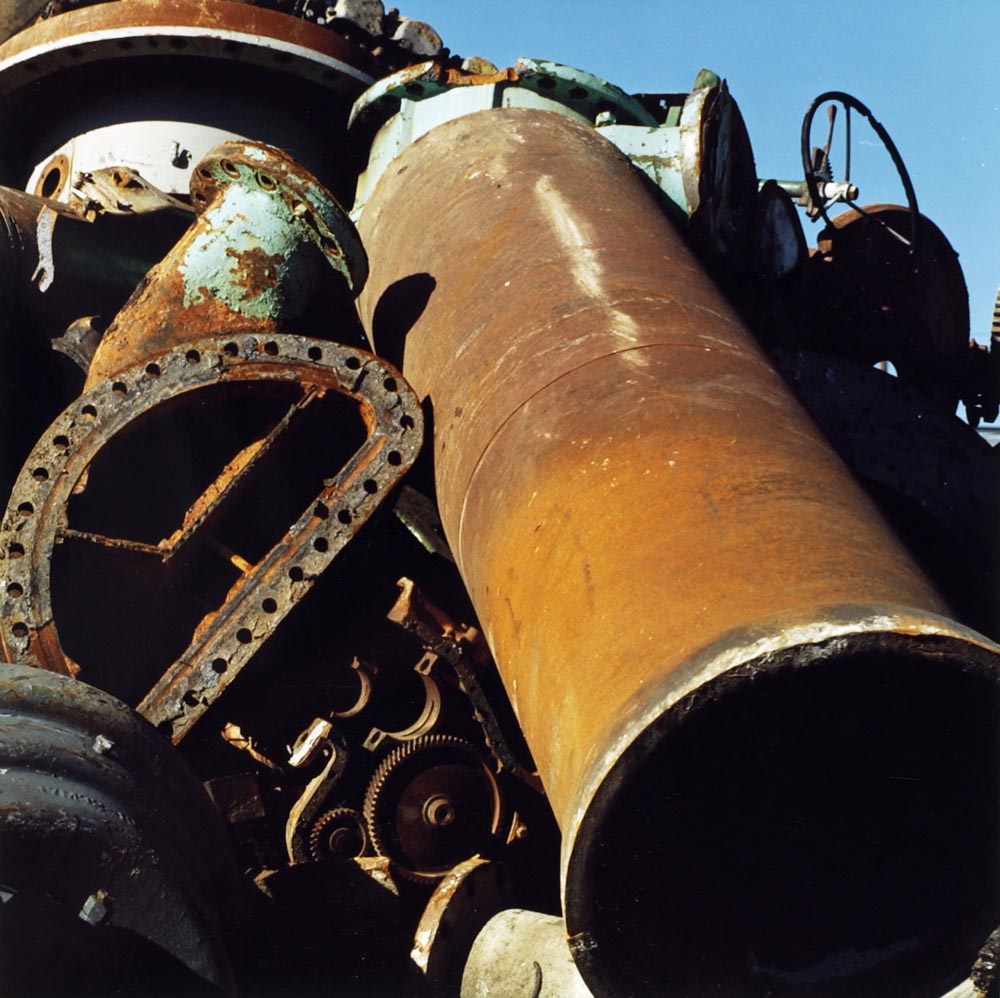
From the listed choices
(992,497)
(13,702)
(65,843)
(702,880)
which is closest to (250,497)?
(13,702)

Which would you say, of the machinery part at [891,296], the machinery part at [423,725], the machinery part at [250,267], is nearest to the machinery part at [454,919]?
the machinery part at [423,725]

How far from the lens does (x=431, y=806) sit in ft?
11.2

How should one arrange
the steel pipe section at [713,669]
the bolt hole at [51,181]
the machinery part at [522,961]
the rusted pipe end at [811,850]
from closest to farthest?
the steel pipe section at [713,669], the rusted pipe end at [811,850], the machinery part at [522,961], the bolt hole at [51,181]

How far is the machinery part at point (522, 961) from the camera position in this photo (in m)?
2.87

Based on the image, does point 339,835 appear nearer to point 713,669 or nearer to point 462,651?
point 462,651

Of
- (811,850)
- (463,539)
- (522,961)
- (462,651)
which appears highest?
(463,539)

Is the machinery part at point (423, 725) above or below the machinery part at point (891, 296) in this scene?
below

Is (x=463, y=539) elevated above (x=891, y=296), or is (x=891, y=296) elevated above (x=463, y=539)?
(x=891, y=296)

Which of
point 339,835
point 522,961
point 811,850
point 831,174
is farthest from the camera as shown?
point 831,174

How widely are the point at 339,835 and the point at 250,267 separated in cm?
163

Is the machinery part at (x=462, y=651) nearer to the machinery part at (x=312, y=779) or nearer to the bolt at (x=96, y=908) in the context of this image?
the machinery part at (x=312, y=779)

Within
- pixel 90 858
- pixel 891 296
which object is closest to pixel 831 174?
pixel 891 296

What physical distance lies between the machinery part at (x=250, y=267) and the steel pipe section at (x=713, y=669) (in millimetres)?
830

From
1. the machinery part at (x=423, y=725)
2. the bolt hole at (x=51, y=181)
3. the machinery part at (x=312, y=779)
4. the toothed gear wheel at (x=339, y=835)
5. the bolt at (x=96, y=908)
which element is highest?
the bolt hole at (x=51, y=181)
